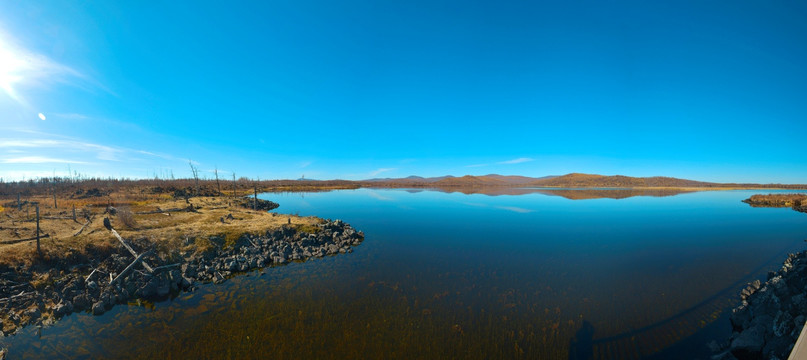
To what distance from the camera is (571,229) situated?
88.7 ft

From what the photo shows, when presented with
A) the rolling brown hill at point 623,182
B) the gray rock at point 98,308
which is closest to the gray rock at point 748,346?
the gray rock at point 98,308

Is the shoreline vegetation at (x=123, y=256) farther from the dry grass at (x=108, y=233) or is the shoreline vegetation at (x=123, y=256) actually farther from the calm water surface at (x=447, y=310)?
the calm water surface at (x=447, y=310)

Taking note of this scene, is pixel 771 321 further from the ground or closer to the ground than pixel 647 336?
further from the ground

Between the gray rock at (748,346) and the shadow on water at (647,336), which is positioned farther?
the shadow on water at (647,336)

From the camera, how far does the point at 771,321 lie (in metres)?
7.79

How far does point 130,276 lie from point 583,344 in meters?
Answer: 19.2

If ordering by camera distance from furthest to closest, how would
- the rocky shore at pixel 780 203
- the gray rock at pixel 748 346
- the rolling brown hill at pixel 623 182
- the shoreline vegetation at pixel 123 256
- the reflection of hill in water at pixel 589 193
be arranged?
the rolling brown hill at pixel 623 182, the reflection of hill in water at pixel 589 193, the rocky shore at pixel 780 203, the shoreline vegetation at pixel 123 256, the gray rock at pixel 748 346

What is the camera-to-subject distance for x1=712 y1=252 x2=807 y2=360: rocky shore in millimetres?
6695

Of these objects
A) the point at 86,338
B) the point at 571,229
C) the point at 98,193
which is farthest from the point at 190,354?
the point at 98,193

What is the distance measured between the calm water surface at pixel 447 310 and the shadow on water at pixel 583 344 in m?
0.04

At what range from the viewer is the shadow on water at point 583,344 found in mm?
7917

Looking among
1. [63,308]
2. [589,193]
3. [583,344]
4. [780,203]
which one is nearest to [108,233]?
[63,308]

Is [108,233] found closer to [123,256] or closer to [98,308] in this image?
[123,256]

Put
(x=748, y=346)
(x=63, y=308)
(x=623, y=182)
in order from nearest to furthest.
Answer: (x=748, y=346) → (x=63, y=308) → (x=623, y=182)
